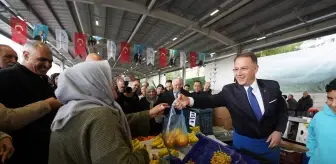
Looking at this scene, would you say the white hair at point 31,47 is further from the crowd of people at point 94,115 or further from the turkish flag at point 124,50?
the turkish flag at point 124,50

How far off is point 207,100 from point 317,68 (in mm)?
8363

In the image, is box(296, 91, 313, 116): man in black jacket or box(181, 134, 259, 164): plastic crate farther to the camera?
box(296, 91, 313, 116): man in black jacket

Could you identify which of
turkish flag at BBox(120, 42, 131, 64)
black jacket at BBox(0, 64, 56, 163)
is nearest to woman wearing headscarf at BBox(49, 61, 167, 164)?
black jacket at BBox(0, 64, 56, 163)

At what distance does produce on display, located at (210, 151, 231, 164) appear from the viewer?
122cm

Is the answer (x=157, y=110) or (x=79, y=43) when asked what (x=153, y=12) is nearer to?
(x=79, y=43)

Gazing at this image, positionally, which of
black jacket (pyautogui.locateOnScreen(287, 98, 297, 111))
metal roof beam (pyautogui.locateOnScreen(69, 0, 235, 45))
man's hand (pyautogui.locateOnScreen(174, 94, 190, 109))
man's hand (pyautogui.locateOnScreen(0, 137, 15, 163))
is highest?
metal roof beam (pyautogui.locateOnScreen(69, 0, 235, 45))

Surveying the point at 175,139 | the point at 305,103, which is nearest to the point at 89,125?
the point at 175,139

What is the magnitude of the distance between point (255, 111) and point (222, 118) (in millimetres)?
2099

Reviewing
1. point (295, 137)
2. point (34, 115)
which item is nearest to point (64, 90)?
point (34, 115)

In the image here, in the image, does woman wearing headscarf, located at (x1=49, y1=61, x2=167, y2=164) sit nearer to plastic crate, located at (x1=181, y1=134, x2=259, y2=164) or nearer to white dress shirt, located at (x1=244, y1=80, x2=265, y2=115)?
plastic crate, located at (x1=181, y1=134, x2=259, y2=164)

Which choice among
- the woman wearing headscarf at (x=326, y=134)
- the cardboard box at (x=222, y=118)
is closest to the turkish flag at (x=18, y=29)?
the cardboard box at (x=222, y=118)

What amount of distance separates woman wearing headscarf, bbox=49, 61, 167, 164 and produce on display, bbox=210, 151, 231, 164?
1.60 ft

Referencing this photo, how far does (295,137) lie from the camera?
10.2 feet

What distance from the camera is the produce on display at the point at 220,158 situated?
1.22 meters
